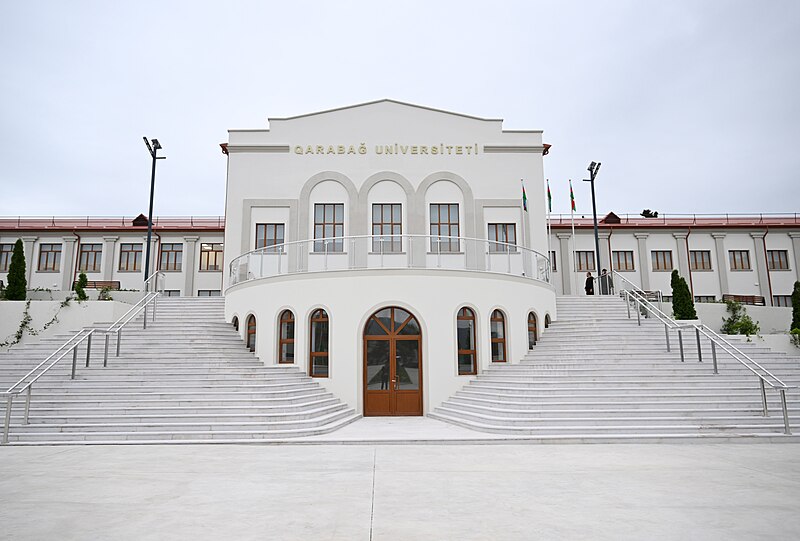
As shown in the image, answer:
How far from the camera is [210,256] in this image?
100.0ft

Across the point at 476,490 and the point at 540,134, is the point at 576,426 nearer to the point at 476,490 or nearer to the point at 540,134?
the point at 476,490

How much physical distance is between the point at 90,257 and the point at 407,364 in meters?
23.3

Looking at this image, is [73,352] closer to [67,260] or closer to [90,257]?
[90,257]

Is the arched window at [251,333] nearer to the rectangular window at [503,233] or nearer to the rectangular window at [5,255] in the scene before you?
the rectangular window at [503,233]

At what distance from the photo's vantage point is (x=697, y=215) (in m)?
31.7

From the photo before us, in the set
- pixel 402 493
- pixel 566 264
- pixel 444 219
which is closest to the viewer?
pixel 402 493

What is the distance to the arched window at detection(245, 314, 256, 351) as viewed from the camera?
1789 centimetres

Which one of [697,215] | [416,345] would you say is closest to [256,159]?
[416,345]

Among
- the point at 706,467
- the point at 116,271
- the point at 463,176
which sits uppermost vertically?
the point at 463,176

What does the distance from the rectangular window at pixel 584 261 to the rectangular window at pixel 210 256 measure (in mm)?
20114

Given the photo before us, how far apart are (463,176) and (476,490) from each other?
56.2 feet

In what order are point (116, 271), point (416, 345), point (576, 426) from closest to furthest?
point (576, 426)
point (416, 345)
point (116, 271)

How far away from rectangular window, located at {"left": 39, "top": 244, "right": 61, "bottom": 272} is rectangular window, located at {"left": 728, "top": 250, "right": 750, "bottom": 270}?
125 feet

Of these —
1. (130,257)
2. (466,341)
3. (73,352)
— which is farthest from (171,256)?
(466,341)
